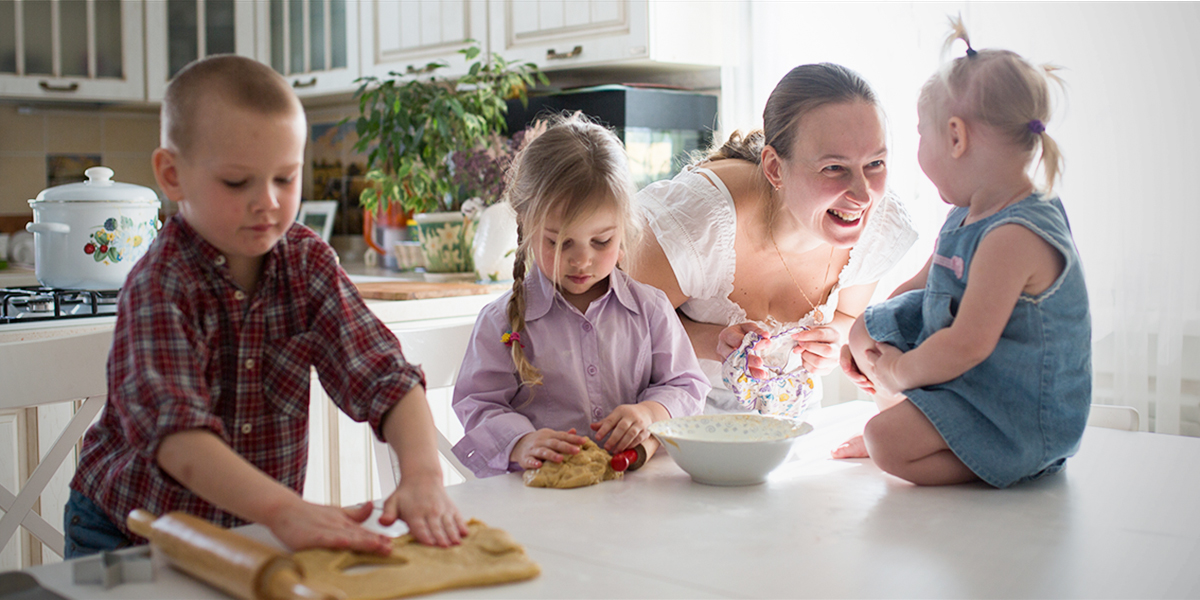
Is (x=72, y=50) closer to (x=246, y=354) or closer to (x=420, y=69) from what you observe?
(x=420, y=69)

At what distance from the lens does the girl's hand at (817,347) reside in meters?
1.40

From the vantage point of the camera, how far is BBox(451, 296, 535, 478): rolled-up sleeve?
114 centimetres

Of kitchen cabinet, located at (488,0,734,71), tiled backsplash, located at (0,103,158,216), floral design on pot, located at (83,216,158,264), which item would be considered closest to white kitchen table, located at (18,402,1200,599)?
floral design on pot, located at (83,216,158,264)

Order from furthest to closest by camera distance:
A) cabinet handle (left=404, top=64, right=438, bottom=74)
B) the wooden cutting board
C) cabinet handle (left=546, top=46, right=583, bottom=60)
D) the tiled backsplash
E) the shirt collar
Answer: the tiled backsplash
cabinet handle (left=404, top=64, right=438, bottom=74)
cabinet handle (left=546, top=46, right=583, bottom=60)
the wooden cutting board
the shirt collar

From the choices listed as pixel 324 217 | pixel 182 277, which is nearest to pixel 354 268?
pixel 324 217

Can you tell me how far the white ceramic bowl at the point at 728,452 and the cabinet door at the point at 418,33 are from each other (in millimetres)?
1978

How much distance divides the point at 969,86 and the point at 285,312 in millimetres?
778

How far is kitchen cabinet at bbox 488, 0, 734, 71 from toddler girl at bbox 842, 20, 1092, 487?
151cm

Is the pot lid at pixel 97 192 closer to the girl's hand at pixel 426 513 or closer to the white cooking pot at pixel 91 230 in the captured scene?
the white cooking pot at pixel 91 230

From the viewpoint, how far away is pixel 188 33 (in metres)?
3.51

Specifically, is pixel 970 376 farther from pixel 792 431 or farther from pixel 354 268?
pixel 354 268

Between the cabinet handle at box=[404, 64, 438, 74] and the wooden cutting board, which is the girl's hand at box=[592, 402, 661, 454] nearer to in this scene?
the wooden cutting board

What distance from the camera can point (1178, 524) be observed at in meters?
0.91

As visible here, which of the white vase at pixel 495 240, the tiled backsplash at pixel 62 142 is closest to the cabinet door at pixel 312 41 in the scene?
the tiled backsplash at pixel 62 142
